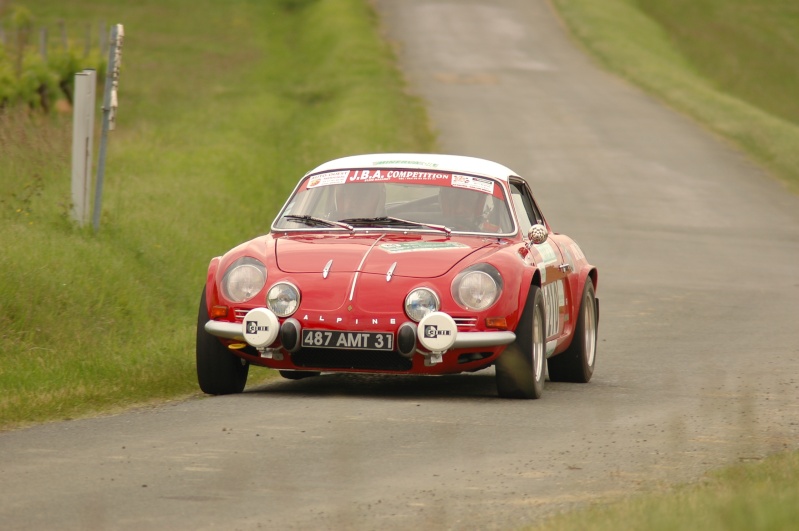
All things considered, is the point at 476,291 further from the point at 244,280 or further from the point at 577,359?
the point at 577,359

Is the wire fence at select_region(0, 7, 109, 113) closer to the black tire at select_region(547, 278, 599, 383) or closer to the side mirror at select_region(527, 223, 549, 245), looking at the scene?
the black tire at select_region(547, 278, 599, 383)

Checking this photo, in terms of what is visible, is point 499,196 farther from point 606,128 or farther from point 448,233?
point 606,128

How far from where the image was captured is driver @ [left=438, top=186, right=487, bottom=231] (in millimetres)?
9773

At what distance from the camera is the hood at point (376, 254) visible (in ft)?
28.6

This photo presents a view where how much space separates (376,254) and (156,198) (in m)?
8.83

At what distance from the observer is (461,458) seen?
268 inches

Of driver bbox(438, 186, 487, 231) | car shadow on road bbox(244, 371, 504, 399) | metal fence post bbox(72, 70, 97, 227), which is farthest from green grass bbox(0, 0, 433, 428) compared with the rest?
driver bbox(438, 186, 487, 231)

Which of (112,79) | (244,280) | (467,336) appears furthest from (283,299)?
(112,79)

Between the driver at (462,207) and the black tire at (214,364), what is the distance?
174 cm

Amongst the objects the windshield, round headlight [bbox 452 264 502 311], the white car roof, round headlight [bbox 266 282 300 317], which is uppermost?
the white car roof

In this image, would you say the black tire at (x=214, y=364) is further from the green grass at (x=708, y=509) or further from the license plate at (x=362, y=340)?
the green grass at (x=708, y=509)

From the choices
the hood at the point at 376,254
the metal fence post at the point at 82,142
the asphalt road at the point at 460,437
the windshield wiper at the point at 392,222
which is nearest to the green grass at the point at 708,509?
the asphalt road at the point at 460,437

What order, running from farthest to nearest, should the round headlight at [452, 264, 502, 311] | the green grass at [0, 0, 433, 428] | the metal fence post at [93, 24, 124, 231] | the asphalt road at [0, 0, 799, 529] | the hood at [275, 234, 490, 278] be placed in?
the metal fence post at [93, 24, 124, 231]
the green grass at [0, 0, 433, 428]
the hood at [275, 234, 490, 278]
the round headlight at [452, 264, 502, 311]
the asphalt road at [0, 0, 799, 529]

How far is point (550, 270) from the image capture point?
968 cm
